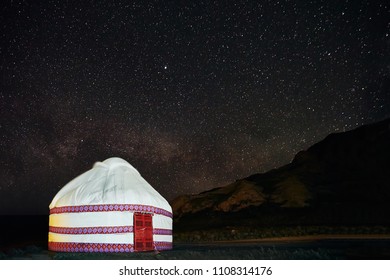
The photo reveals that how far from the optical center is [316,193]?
32.5 meters

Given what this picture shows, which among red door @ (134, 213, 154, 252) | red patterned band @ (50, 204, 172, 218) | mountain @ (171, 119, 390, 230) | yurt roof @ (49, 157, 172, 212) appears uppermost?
mountain @ (171, 119, 390, 230)

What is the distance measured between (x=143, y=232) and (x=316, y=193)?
80.3ft

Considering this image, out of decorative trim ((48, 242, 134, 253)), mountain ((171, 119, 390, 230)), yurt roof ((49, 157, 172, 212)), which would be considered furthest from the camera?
mountain ((171, 119, 390, 230))

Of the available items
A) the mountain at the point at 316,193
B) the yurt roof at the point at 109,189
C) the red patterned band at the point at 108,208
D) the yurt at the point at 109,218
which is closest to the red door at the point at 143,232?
the yurt at the point at 109,218

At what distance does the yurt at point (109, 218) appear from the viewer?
9648 millimetres

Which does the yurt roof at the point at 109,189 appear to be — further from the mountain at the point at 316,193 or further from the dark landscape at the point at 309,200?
the mountain at the point at 316,193

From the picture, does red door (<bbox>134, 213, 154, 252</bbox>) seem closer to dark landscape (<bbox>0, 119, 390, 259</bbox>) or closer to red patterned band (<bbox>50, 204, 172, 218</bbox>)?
red patterned band (<bbox>50, 204, 172, 218</bbox>)

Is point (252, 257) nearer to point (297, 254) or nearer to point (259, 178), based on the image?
point (297, 254)

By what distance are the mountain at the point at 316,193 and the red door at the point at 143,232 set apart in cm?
1620

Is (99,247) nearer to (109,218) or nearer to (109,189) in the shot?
(109,218)

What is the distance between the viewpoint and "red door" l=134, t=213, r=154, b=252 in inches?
383

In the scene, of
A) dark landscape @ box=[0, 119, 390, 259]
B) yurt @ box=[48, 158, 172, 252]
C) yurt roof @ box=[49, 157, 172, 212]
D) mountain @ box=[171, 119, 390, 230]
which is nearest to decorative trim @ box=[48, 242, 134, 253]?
yurt @ box=[48, 158, 172, 252]

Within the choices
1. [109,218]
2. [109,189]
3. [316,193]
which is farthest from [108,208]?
[316,193]

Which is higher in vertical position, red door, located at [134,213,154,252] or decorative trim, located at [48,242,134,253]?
red door, located at [134,213,154,252]
